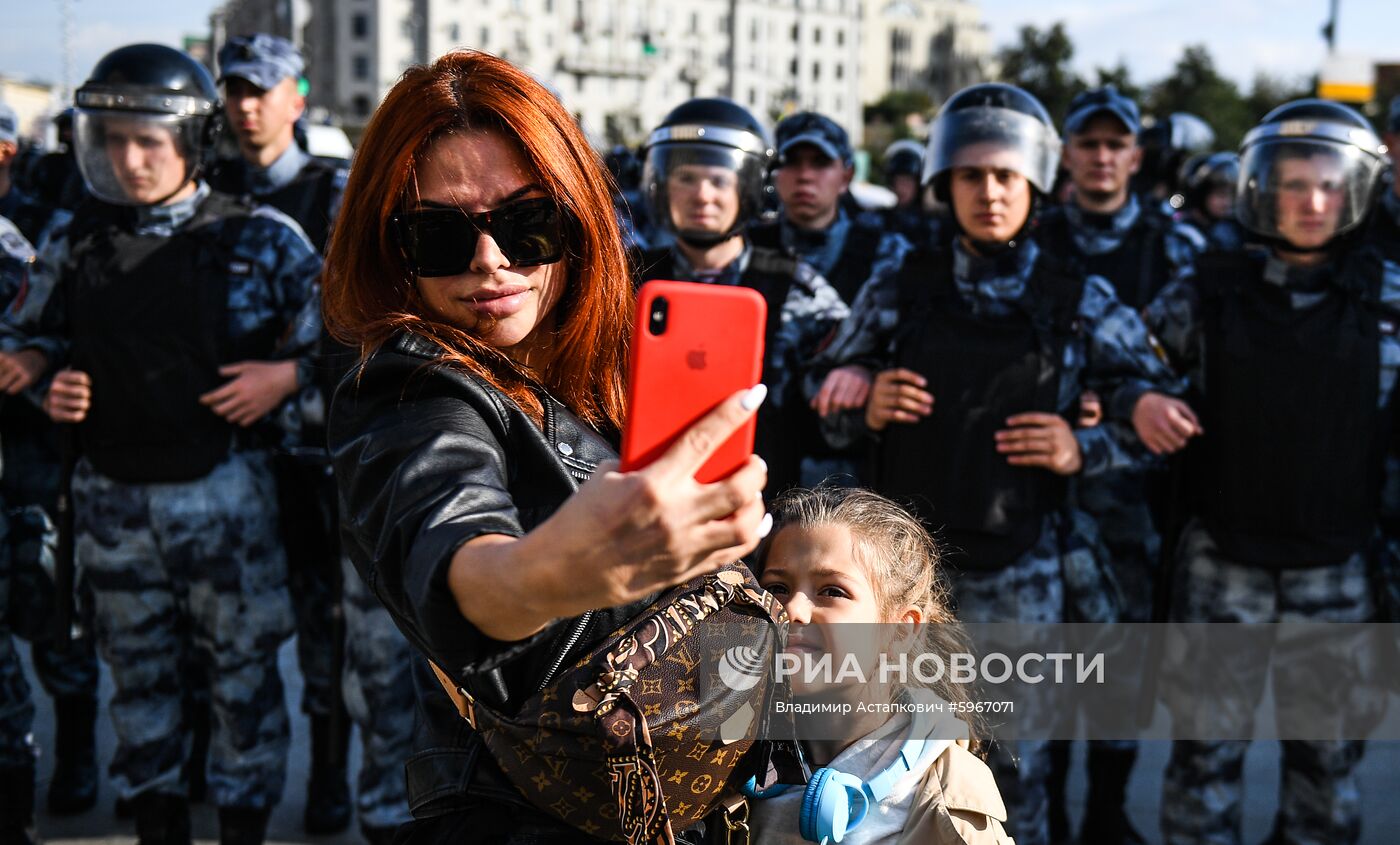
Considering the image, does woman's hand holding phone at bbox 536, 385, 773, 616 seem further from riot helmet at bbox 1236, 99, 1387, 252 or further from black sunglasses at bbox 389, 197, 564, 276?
riot helmet at bbox 1236, 99, 1387, 252

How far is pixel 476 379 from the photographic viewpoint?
4.87ft

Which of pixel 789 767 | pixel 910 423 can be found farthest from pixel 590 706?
pixel 910 423

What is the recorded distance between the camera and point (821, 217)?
6.17 m

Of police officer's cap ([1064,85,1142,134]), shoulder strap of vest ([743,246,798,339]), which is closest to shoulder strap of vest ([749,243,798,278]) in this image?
shoulder strap of vest ([743,246,798,339])

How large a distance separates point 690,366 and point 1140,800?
4159mm

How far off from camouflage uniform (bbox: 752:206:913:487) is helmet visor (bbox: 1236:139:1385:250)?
1.07 metres

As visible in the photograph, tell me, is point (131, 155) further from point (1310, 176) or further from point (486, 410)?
point (1310, 176)

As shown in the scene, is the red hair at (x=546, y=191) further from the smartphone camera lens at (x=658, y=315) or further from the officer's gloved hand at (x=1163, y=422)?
the officer's gloved hand at (x=1163, y=422)

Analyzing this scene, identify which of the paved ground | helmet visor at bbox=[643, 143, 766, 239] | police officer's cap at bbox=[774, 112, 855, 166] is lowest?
the paved ground

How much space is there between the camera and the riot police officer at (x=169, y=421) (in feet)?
12.8

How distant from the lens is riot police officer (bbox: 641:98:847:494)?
167 inches

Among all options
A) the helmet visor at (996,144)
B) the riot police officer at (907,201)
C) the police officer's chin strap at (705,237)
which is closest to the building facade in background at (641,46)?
the riot police officer at (907,201)

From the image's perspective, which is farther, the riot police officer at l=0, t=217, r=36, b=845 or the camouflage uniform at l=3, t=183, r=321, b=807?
the riot police officer at l=0, t=217, r=36, b=845

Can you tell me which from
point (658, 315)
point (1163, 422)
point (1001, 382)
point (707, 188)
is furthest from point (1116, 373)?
point (658, 315)
